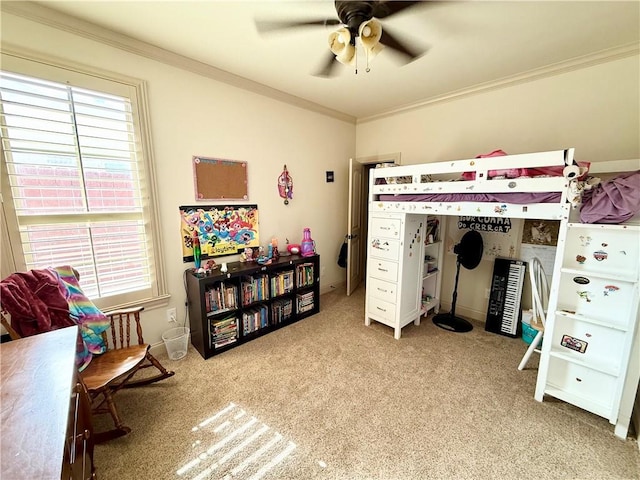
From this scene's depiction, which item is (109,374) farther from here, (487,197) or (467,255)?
(467,255)

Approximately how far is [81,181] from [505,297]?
3.94m

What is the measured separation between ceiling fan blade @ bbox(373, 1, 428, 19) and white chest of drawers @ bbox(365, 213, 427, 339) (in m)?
1.49

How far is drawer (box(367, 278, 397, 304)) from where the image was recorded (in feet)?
8.48

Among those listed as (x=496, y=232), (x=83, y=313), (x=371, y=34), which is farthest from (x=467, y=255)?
(x=83, y=313)

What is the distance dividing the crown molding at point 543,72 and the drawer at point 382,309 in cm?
245

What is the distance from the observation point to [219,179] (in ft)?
8.23

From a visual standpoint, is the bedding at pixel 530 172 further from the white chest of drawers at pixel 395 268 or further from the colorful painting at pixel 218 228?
the colorful painting at pixel 218 228

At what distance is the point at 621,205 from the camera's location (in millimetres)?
1413

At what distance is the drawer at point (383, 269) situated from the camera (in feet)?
8.34

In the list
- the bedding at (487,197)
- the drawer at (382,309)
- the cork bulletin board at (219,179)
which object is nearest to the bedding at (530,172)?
the bedding at (487,197)

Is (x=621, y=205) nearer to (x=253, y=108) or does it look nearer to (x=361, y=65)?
(x=361, y=65)

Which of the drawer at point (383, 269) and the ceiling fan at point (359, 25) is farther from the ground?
the ceiling fan at point (359, 25)

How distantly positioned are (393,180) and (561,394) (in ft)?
6.75

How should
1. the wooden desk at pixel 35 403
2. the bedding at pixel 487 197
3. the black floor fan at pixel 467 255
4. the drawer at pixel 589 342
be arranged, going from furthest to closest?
the black floor fan at pixel 467 255 → the bedding at pixel 487 197 → the drawer at pixel 589 342 → the wooden desk at pixel 35 403
